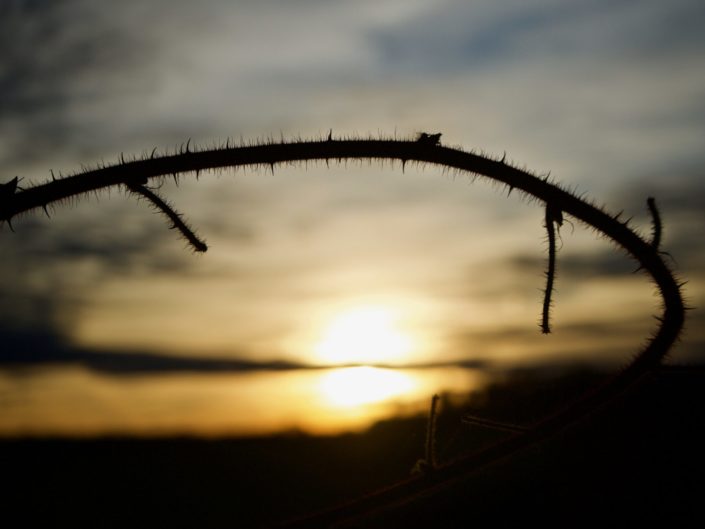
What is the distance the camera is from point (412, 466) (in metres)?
2.60

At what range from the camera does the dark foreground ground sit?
1730 millimetres

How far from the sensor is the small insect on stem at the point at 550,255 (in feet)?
5.27

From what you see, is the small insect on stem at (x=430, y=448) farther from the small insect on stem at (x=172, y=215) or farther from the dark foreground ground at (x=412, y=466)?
the small insect on stem at (x=172, y=215)

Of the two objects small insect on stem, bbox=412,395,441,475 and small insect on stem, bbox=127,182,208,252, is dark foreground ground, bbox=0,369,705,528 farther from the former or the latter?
small insect on stem, bbox=127,182,208,252

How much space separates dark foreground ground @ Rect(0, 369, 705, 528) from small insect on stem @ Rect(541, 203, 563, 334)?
1.33ft

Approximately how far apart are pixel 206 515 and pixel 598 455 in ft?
5.04

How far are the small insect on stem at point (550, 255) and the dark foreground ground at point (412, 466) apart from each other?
16.0 inches

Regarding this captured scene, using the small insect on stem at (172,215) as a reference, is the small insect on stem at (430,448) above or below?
below

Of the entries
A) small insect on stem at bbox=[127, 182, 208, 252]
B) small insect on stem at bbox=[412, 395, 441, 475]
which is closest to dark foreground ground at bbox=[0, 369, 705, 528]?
small insect on stem at bbox=[412, 395, 441, 475]

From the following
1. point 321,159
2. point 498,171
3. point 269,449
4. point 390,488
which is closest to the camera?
point 321,159

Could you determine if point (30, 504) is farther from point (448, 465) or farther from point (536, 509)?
point (536, 509)

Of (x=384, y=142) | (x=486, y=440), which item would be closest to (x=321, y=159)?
(x=384, y=142)

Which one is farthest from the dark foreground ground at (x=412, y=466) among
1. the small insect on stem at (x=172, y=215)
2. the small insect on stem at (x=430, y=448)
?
the small insect on stem at (x=172, y=215)

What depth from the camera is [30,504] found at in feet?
8.33
